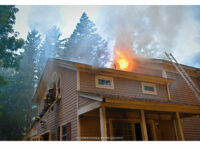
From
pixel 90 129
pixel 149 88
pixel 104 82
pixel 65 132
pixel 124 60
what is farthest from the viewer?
pixel 124 60

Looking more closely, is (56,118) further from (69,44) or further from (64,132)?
(69,44)

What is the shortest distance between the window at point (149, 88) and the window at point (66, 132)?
3.77 meters

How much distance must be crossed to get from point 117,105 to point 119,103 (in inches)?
3.4

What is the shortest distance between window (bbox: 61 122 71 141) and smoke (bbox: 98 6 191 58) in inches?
219

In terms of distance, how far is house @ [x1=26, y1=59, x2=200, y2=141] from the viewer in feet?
19.2

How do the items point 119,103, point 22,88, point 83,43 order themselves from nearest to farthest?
A: point 119,103 < point 22,88 < point 83,43

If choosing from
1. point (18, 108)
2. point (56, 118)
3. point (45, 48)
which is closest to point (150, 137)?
point (56, 118)

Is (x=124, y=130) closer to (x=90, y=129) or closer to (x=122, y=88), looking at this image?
(x=90, y=129)

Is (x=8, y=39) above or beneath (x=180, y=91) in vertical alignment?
above

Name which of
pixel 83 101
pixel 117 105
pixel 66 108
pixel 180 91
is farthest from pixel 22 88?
pixel 180 91

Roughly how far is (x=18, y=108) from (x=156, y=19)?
31.5 feet

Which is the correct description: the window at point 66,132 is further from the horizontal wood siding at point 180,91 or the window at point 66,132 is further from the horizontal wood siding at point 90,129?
the horizontal wood siding at point 180,91

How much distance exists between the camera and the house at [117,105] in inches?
230

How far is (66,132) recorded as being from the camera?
6992mm
